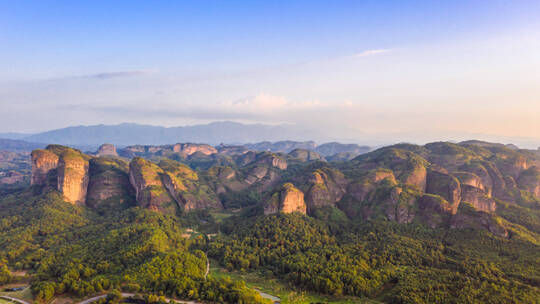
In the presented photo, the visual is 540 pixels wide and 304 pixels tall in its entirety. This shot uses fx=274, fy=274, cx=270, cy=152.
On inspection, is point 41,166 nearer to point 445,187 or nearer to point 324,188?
point 324,188

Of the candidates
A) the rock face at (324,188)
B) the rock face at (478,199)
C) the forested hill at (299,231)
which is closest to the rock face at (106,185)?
the forested hill at (299,231)

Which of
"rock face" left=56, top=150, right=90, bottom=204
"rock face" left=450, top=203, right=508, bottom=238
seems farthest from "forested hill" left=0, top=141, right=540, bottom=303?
"rock face" left=56, top=150, right=90, bottom=204

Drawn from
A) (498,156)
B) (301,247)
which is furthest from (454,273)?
(498,156)

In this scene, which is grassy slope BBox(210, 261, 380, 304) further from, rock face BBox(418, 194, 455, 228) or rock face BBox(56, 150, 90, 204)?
rock face BBox(56, 150, 90, 204)

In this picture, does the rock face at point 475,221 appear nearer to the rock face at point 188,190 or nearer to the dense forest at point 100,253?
the dense forest at point 100,253

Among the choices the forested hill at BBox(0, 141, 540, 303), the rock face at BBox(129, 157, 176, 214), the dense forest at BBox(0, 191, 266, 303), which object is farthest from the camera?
the rock face at BBox(129, 157, 176, 214)
